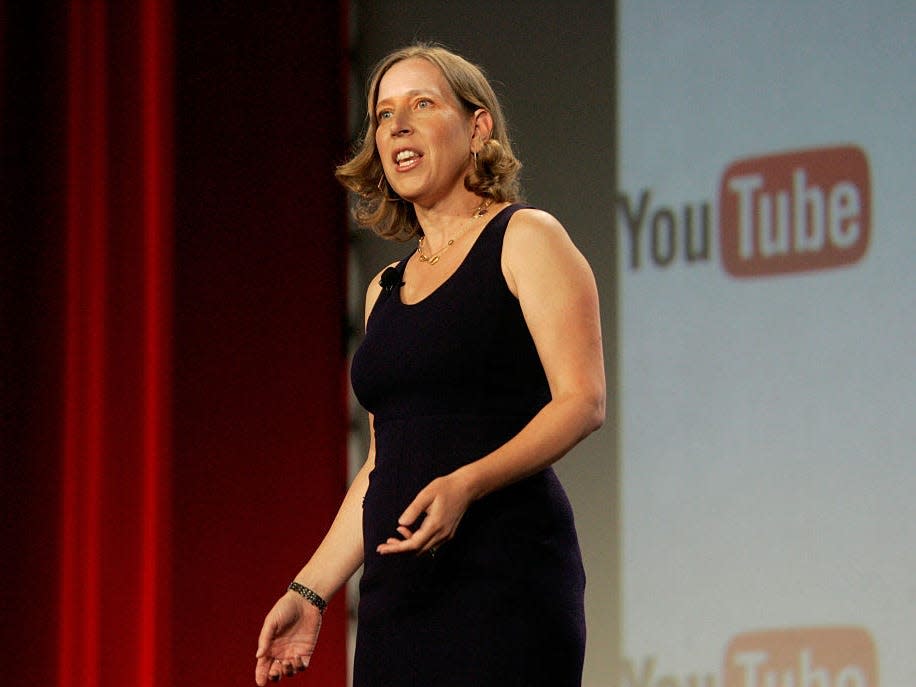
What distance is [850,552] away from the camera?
245cm

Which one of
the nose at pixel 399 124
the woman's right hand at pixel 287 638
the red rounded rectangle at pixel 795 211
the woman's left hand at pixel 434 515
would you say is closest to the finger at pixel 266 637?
the woman's right hand at pixel 287 638

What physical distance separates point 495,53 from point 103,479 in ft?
4.23

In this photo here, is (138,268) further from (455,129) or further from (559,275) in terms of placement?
(559,275)

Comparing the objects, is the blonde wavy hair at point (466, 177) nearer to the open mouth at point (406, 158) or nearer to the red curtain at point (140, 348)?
the open mouth at point (406, 158)

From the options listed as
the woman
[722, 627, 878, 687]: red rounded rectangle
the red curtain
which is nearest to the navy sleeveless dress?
the woman

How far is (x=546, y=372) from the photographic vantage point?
140 cm

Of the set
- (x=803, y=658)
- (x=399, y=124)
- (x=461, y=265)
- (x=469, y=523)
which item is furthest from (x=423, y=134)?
(x=803, y=658)

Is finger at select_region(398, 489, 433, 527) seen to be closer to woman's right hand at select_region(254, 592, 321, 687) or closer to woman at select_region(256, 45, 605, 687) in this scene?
woman at select_region(256, 45, 605, 687)

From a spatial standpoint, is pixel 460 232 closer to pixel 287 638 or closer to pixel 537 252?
pixel 537 252

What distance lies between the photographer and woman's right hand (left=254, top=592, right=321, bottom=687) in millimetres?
1524

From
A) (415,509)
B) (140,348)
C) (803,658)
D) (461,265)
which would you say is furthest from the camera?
(140,348)

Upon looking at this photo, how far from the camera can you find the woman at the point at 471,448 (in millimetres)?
1375

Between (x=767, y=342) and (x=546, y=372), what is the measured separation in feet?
4.23

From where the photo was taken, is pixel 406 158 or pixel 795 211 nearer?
pixel 406 158
